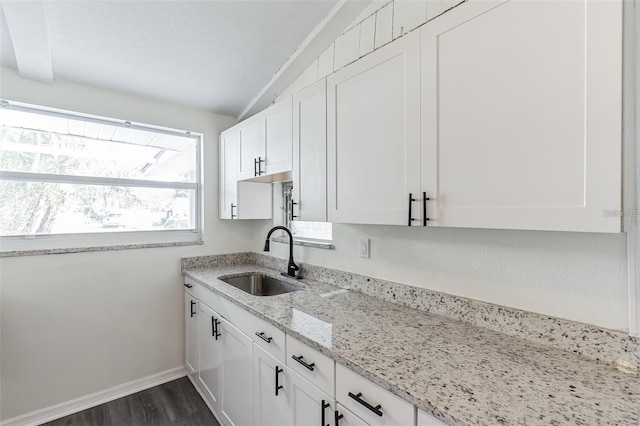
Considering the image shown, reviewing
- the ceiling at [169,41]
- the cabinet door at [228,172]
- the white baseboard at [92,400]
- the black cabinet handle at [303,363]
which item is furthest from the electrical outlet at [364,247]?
the white baseboard at [92,400]

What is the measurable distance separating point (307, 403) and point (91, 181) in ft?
7.44

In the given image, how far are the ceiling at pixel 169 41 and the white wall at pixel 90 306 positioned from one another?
0.57 ft

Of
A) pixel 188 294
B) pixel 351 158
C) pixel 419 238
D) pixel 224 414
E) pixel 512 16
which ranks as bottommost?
pixel 224 414

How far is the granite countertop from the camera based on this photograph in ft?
2.53

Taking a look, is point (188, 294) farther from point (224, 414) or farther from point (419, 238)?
point (419, 238)

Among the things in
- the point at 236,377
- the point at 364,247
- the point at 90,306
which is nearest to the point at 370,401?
the point at 364,247

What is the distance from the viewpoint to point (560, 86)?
0.87m

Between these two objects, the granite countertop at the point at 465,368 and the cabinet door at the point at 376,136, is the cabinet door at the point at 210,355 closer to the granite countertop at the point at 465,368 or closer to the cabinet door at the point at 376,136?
the granite countertop at the point at 465,368

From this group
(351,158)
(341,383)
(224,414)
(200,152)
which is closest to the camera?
(341,383)

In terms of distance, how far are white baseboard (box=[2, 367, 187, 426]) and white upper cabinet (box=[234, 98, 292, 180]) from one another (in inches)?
70.5

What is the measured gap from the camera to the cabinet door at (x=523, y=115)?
799mm

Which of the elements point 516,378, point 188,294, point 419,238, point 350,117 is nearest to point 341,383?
point 516,378

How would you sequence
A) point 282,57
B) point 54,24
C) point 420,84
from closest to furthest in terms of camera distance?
point 420,84 < point 54,24 < point 282,57

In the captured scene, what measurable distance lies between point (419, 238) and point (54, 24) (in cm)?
226
